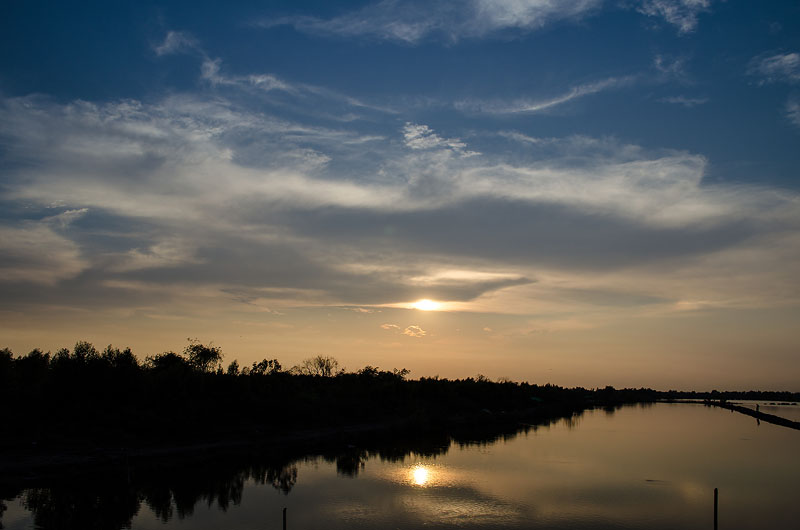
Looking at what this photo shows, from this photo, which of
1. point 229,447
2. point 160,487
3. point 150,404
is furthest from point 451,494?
point 150,404

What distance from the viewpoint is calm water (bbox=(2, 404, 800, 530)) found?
72.1ft

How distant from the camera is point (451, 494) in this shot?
26672mm

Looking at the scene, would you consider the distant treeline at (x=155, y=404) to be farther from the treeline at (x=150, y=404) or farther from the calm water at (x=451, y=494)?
the calm water at (x=451, y=494)

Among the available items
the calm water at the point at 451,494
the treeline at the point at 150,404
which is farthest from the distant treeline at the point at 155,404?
the calm water at the point at 451,494

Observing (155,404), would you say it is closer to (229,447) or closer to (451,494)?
(229,447)

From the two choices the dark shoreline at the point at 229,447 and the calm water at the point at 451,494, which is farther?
the dark shoreline at the point at 229,447

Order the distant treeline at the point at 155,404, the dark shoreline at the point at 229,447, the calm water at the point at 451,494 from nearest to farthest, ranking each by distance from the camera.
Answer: the calm water at the point at 451,494 → the dark shoreline at the point at 229,447 → the distant treeline at the point at 155,404

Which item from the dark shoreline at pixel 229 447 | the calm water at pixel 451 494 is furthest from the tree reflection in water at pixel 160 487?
the dark shoreline at pixel 229 447

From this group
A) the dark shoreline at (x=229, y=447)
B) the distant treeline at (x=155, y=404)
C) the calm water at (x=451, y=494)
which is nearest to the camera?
the calm water at (x=451, y=494)

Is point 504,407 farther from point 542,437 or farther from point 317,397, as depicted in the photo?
point 317,397

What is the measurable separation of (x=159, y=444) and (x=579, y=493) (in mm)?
24639

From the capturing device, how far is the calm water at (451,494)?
22.0 meters

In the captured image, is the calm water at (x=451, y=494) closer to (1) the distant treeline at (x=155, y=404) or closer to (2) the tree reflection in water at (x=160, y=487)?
(2) the tree reflection in water at (x=160, y=487)

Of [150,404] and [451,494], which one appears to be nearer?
[451,494]
